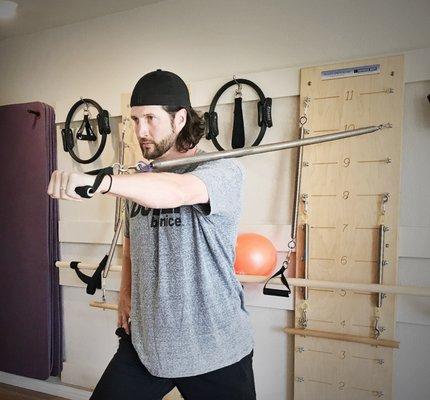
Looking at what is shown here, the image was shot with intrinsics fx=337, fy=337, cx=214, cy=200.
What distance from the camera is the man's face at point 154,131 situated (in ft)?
4.65

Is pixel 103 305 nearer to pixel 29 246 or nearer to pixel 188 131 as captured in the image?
pixel 29 246

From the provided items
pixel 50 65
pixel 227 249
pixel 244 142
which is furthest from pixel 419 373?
pixel 50 65

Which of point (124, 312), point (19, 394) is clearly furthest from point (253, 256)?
point (19, 394)

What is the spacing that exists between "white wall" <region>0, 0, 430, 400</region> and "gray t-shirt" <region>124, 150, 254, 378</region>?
961mm

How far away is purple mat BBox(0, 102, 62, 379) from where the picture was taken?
105 inches

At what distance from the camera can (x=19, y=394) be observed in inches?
107

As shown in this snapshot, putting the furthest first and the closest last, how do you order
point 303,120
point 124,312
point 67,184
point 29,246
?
point 29,246
point 303,120
point 124,312
point 67,184

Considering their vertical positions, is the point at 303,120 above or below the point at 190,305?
above

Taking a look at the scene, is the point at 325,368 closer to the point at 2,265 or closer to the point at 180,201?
the point at 180,201

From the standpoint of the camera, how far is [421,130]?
1.84m

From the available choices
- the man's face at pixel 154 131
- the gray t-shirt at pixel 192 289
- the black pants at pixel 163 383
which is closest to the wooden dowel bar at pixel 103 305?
the black pants at pixel 163 383

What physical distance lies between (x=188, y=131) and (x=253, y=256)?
77 cm

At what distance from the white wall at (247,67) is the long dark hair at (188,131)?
0.72 metres

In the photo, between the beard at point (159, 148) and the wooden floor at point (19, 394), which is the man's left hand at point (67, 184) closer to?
the beard at point (159, 148)
